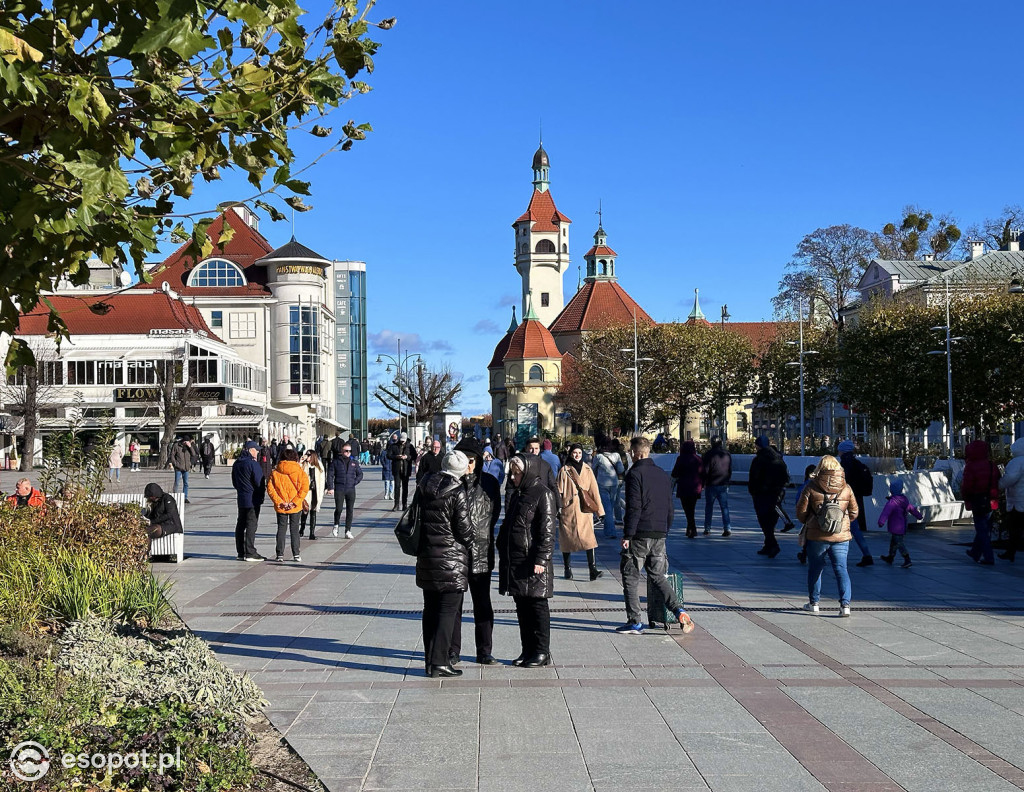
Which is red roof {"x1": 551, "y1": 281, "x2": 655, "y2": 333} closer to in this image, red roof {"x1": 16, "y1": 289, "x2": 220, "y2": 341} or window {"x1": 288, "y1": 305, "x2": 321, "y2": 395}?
window {"x1": 288, "y1": 305, "x2": 321, "y2": 395}

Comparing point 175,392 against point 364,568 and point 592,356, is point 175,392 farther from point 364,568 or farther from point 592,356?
point 364,568

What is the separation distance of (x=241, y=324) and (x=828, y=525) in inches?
3048

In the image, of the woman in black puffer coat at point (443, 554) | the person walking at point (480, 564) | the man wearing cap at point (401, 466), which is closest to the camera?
the woman in black puffer coat at point (443, 554)

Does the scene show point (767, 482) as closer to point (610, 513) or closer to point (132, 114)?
point (610, 513)

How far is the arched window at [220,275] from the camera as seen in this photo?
3359 inches

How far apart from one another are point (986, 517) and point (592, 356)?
5893 cm

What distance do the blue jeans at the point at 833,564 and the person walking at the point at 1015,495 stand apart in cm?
531

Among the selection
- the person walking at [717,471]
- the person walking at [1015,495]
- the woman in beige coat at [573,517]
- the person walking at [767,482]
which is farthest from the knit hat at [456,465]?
the person walking at [717,471]

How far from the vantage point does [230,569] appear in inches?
602

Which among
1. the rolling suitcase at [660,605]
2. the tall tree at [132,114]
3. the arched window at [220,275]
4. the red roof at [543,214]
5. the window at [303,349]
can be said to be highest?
the red roof at [543,214]

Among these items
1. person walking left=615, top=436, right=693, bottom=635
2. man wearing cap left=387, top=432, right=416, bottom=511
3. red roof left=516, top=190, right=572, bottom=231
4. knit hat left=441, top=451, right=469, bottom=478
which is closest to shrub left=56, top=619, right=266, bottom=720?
knit hat left=441, top=451, right=469, bottom=478

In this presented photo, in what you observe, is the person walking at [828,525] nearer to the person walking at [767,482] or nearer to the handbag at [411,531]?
the handbag at [411,531]

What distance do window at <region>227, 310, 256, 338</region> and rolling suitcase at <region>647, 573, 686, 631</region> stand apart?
77056 millimetres
